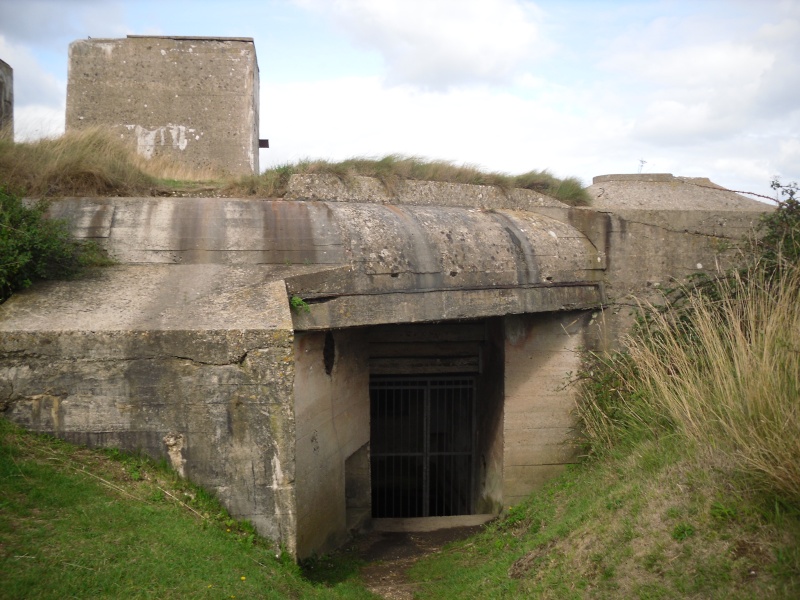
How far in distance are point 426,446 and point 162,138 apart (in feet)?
20.3

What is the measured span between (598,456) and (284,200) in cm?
363

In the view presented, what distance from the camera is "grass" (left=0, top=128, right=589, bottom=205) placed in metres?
5.57

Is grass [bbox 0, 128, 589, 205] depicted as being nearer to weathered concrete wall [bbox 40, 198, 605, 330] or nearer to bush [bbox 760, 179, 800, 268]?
weathered concrete wall [bbox 40, 198, 605, 330]

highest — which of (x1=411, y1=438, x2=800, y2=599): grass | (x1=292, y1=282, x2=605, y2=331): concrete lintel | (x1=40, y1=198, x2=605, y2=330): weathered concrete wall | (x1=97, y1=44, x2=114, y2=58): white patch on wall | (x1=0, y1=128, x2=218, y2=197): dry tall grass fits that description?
(x1=97, y1=44, x2=114, y2=58): white patch on wall

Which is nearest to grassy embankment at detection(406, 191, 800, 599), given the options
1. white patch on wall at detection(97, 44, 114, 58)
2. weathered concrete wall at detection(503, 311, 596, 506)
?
weathered concrete wall at detection(503, 311, 596, 506)

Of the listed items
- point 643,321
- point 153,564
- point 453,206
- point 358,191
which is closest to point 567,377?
point 643,321

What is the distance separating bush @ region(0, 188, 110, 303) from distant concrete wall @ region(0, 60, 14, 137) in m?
2.82

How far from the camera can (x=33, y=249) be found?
4.55 metres

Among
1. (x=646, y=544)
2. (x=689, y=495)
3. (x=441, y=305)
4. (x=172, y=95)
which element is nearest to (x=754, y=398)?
(x=689, y=495)

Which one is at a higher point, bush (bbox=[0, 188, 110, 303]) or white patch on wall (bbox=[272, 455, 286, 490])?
bush (bbox=[0, 188, 110, 303])

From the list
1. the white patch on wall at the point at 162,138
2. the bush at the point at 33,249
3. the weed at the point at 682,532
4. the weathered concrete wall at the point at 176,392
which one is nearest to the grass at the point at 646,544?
the weed at the point at 682,532

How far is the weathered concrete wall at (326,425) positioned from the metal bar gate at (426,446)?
1.33 m

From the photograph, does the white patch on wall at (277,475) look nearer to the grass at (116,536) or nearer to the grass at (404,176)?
the grass at (116,536)

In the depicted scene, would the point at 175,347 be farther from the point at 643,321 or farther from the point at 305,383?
the point at 643,321
